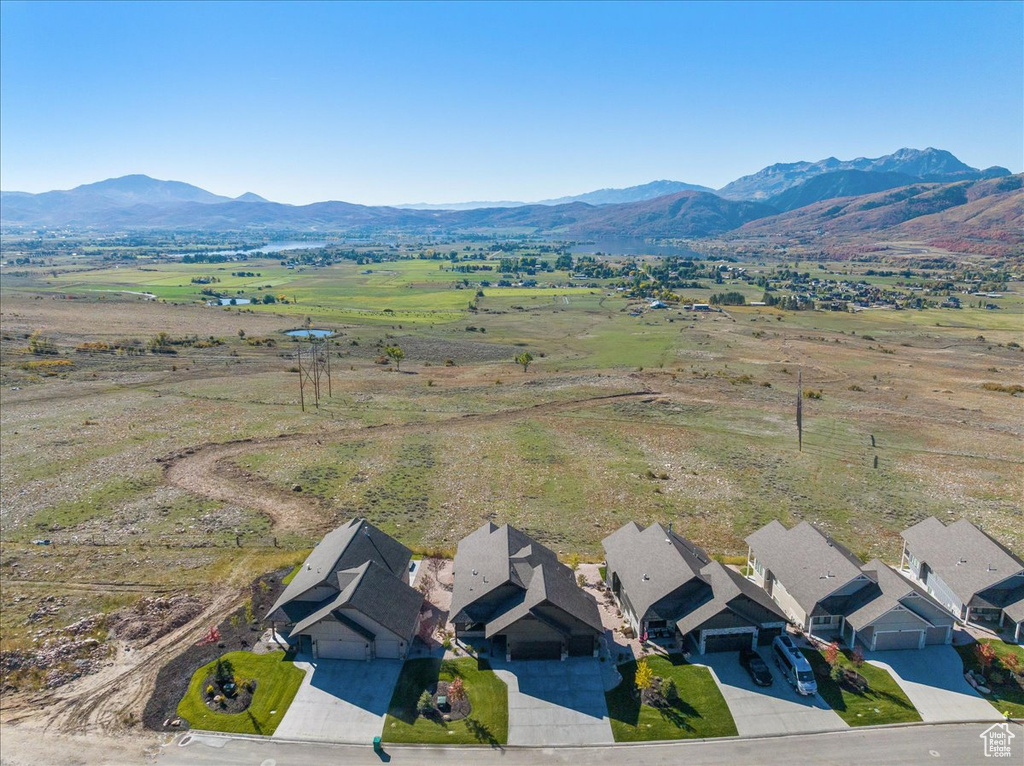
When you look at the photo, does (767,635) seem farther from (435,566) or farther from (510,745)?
A: (435,566)

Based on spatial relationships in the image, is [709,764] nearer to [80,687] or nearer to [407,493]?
[80,687]

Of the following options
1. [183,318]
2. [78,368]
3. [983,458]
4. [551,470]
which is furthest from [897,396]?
[183,318]

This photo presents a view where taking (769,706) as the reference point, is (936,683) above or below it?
above

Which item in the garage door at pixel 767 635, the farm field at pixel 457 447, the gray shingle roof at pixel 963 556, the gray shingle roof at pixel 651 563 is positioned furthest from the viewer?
the farm field at pixel 457 447

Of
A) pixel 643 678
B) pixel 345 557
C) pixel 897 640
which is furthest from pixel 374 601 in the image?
pixel 897 640

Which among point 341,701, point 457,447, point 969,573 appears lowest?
point 457,447

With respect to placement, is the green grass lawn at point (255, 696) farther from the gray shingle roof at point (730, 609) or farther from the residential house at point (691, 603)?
the gray shingle roof at point (730, 609)

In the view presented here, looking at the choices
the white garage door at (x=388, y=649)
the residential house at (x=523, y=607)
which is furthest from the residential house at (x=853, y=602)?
the white garage door at (x=388, y=649)
